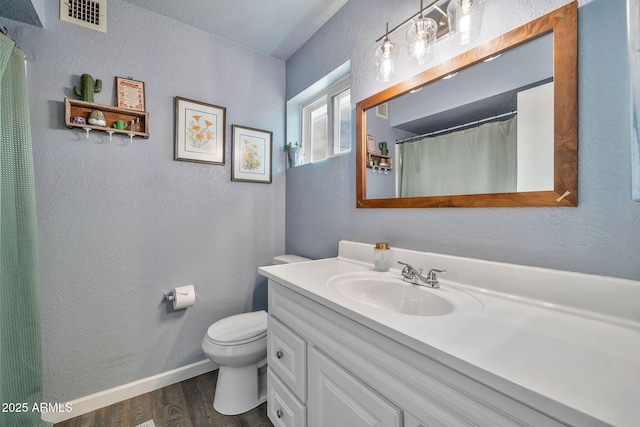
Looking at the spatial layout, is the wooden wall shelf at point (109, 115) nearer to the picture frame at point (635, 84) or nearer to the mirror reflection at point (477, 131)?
the mirror reflection at point (477, 131)

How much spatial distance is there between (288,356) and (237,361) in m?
0.52

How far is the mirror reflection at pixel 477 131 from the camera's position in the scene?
32.5 inches

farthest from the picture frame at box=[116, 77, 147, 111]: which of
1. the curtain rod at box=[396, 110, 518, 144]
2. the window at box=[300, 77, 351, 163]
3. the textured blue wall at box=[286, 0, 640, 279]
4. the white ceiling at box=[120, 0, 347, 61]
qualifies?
the curtain rod at box=[396, 110, 518, 144]

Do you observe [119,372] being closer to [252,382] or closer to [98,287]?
[98,287]

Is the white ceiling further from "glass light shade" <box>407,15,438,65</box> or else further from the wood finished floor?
the wood finished floor

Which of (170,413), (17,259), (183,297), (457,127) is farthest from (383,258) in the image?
(17,259)

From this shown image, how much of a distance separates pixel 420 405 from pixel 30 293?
1.69 metres

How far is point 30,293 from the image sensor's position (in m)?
1.19

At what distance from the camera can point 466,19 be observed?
3.01 feet

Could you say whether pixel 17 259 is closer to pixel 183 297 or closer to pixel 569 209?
pixel 183 297

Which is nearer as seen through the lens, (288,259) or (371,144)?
(371,144)

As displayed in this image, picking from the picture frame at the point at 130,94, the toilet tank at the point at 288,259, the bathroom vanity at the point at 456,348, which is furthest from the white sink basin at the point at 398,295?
the picture frame at the point at 130,94

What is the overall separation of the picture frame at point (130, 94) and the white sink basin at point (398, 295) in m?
1.55

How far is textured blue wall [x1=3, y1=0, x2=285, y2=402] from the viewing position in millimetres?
1357
